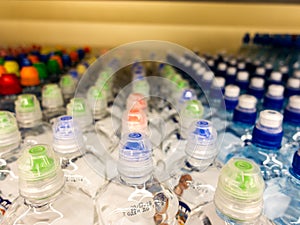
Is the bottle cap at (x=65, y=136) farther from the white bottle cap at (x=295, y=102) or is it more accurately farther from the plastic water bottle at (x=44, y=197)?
the white bottle cap at (x=295, y=102)

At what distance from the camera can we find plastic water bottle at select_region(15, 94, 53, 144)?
29.1 inches

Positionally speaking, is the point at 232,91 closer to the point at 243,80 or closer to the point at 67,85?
the point at 243,80

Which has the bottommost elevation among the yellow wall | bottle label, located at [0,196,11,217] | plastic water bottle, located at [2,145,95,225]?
bottle label, located at [0,196,11,217]

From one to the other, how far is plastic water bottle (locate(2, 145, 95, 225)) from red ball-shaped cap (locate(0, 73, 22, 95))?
44 cm

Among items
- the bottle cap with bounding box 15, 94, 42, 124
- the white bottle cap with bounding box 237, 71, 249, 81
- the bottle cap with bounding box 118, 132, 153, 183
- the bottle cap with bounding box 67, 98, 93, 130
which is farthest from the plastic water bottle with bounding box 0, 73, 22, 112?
the white bottle cap with bounding box 237, 71, 249, 81

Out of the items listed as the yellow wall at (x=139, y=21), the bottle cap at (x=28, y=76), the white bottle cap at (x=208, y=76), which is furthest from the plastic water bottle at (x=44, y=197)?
the yellow wall at (x=139, y=21)

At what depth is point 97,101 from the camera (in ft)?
2.92

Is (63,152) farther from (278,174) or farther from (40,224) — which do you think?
(278,174)

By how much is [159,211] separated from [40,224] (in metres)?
0.21

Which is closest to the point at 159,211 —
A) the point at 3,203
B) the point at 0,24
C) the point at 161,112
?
the point at 3,203

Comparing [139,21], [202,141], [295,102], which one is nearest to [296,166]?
[202,141]

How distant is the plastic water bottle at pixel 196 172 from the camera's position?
0.55 m

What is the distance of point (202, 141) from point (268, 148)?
155 millimetres

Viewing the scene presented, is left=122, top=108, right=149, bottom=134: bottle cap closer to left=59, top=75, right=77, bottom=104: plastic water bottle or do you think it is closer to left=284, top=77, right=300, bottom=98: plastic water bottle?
left=59, top=75, right=77, bottom=104: plastic water bottle
